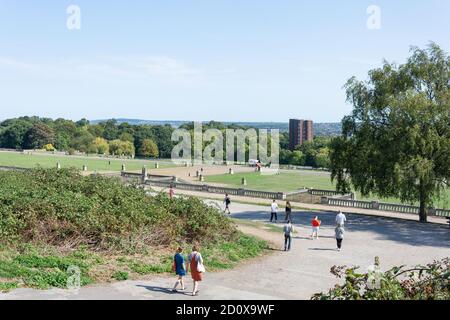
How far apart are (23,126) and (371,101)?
118 m

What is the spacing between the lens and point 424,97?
2783 cm

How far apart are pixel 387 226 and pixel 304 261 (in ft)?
37.6

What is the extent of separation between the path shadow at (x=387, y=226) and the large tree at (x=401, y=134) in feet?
5.47

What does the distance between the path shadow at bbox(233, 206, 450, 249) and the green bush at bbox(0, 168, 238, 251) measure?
28.0ft

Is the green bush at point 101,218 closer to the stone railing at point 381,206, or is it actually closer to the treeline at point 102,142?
the stone railing at point 381,206

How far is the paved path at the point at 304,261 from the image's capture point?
13906 millimetres

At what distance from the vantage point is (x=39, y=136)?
12594cm

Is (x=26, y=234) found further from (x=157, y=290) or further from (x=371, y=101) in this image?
(x=371, y=101)

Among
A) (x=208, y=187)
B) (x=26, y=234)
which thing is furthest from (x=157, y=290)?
(x=208, y=187)

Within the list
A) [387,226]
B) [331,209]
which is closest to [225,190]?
[331,209]

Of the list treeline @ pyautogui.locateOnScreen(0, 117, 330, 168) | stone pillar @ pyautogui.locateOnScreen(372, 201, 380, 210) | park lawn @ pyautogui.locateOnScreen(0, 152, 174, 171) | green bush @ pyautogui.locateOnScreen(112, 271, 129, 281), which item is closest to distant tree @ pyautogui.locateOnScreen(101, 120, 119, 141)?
treeline @ pyautogui.locateOnScreen(0, 117, 330, 168)

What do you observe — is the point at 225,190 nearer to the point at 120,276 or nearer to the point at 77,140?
the point at 120,276

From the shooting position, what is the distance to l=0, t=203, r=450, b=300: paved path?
13.9 meters

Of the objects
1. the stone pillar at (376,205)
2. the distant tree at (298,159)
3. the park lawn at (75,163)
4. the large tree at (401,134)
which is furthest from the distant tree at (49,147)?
the large tree at (401,134)
